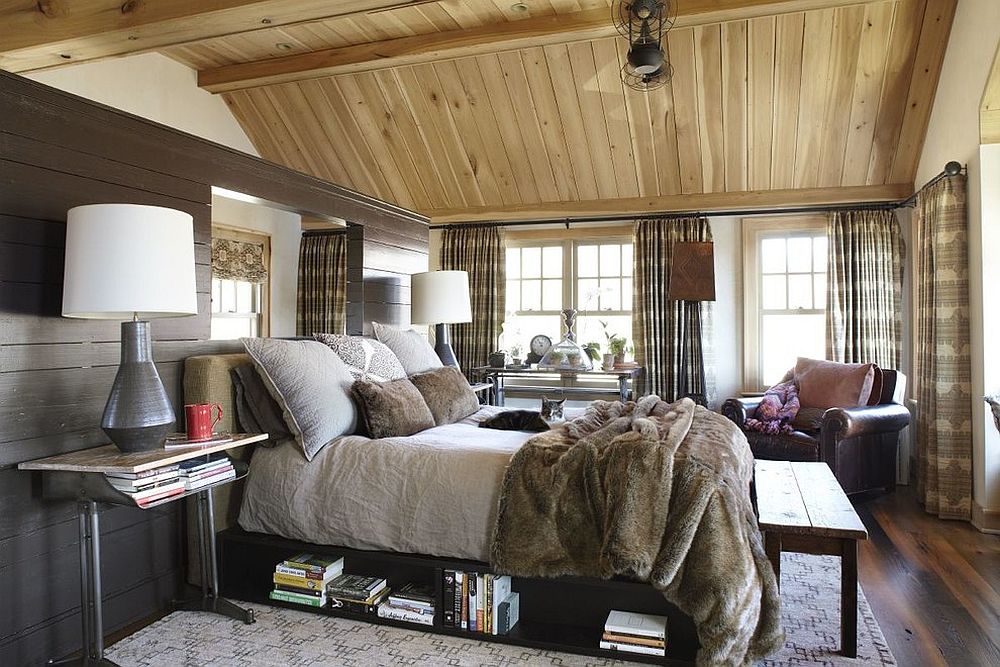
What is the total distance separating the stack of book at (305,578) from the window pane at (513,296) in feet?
13.0

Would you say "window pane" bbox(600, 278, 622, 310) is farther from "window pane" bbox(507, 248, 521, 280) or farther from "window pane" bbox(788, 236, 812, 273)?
"window pane" bbox(788, 236, 812, 273)

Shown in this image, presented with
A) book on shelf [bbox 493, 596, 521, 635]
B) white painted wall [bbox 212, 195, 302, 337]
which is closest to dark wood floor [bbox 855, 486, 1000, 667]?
book on shelf [bbox 493, 596, 521, 635]

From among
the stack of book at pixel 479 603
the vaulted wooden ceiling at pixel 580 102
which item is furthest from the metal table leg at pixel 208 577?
the vaulted wooden ceiling at pixel 580 102

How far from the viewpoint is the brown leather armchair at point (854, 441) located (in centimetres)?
429

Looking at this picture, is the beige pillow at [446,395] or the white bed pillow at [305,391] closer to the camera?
the white bed pillow at [305,391]

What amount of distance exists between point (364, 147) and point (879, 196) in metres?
4.16

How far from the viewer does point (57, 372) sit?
2408 millimetres

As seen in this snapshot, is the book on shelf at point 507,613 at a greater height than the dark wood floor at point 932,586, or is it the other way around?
the book on shelf at point 507,613

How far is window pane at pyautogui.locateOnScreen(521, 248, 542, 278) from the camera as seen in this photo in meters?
6.46

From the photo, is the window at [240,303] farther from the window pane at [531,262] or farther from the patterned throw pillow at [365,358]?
the patterned throw pillow at [365,358]

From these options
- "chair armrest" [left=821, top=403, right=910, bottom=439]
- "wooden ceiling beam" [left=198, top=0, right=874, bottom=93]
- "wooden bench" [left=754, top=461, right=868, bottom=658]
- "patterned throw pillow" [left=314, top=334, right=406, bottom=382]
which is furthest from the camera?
"chair armrest" [left=821, top=403, right=910, bottom=439]

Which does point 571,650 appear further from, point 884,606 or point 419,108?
point 419,108

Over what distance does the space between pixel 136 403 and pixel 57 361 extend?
42cm

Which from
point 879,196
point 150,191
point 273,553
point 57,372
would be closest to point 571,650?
point 273,553
